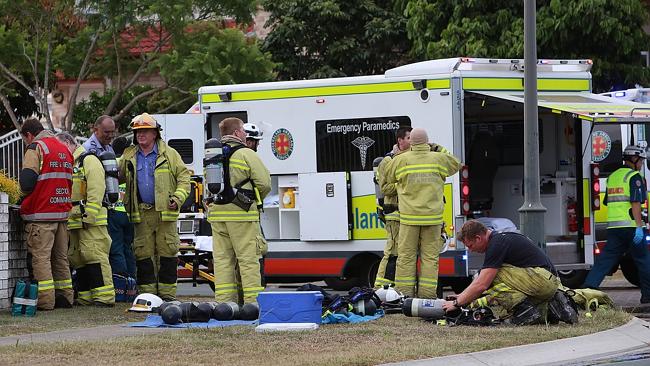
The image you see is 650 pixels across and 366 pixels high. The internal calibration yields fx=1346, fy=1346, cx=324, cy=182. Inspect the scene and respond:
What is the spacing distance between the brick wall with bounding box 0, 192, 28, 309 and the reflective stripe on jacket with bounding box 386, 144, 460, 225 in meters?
3.99

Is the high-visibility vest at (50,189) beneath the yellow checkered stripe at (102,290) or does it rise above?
above

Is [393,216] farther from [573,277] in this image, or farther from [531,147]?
[573,277]

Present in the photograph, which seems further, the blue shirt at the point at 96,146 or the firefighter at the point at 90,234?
the blue shirt at the point at 96,146

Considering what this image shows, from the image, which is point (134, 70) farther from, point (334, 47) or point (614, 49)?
point (614, 49)

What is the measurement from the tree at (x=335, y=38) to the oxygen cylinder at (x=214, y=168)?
1719cm

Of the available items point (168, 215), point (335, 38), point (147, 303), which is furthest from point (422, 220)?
point (335, 38)

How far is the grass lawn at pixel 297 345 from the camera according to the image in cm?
966

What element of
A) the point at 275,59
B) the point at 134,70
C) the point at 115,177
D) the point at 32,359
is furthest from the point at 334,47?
the point at 32,359

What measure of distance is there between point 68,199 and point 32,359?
4.08m

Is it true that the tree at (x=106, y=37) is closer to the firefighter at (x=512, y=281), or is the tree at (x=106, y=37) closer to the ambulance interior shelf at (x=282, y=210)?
the ambulance interior shelf at (x=282, y=210)

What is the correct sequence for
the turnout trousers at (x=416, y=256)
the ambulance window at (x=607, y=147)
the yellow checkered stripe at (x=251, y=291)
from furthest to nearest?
the ambulance window at (x=607, y=147) → the turnout trousers at (x=416, y=256) → the yellow checkered stripe at (x=251, y=291)

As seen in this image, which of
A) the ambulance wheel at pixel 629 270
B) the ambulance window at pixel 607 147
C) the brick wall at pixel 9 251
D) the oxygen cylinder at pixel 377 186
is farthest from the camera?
the ambulance window at pixel 607 147

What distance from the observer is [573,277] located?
18.1 metres

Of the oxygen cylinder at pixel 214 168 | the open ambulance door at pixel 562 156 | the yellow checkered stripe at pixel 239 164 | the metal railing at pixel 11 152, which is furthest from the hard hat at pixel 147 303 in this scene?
the metal railing at pixel 11 152
